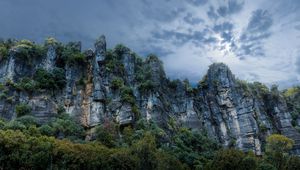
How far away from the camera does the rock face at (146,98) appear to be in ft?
179

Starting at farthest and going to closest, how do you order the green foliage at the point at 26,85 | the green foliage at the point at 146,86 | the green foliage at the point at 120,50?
the green foliage at the point at 120,50 < the green foliage at the point at 146,86 < the green foliage at the point at 26,85

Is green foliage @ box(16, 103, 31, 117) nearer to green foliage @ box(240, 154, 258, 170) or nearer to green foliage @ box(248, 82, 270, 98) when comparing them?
green foliage @ box(240, 154, 258, 170)

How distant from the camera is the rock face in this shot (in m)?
54.6

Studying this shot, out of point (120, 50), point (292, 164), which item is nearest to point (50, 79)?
point (120, 50)

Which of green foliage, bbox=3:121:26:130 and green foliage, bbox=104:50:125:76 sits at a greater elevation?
green foliage, bbox=104:50:125:76

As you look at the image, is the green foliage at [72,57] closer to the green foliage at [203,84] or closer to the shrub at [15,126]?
the shrub at [15,126]

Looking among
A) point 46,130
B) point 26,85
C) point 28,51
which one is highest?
point 28,51

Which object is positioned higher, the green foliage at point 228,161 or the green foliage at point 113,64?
the green foliage at point 113,64

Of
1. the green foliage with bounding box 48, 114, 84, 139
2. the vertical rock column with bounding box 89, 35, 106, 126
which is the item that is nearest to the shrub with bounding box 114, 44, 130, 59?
the vertical rock column with bounding box 89, 35, 106, 126

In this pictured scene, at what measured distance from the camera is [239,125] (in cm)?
6838

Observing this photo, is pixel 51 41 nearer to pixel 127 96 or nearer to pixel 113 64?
pixel 113 64

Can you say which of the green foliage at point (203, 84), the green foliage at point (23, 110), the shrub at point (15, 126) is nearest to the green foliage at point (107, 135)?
the shrub at point (15, 126)

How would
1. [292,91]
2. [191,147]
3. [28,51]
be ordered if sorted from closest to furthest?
[191,147], [28,51], [292,91]

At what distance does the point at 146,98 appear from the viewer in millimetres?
62625
